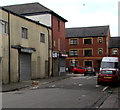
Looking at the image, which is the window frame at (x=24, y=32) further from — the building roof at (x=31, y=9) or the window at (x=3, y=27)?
the building roof at (x=31, y=9)

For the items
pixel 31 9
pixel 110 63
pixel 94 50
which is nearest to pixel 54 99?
pixel 110 63

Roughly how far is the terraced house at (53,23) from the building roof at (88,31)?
25.9 meters

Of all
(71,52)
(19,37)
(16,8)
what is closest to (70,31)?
(71,52)

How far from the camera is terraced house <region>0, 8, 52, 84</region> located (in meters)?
21.5

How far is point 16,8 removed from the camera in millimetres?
37312

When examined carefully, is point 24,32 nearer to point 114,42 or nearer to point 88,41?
point 88,41

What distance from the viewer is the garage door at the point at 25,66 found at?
24.8m

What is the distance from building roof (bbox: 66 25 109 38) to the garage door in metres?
38.3

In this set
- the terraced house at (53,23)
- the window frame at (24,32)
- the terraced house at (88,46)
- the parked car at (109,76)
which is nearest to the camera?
the parked car at (109,76)

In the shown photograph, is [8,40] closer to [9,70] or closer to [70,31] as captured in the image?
[9,70]

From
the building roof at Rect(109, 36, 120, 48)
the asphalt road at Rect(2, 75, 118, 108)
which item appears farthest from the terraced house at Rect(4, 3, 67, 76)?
the building roof at Rect(109, 36, 120, 48)

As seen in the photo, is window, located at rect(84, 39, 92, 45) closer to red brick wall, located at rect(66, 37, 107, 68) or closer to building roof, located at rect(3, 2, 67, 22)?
red brick wall, located at rect(66, 37, 107, 68)

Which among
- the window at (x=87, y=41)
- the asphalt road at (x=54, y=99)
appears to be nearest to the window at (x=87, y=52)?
the window at (x=87, y=41)

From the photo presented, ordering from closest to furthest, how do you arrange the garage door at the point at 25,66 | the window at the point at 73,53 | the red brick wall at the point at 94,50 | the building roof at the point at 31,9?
the garage door at the point at 25,66, the building roof at the point at 31,9, the red brick wall at the point at 94,50, the window at the point at 73,53
